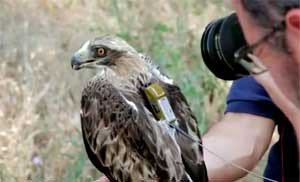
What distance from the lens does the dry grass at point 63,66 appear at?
498 centimetres

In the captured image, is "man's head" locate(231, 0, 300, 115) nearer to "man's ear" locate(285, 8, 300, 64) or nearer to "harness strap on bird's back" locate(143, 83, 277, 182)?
"man's ear" locate(285, 8, 300, 64)

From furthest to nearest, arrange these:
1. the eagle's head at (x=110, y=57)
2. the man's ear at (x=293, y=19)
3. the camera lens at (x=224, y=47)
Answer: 1. the eagle's head at (x=110, y=57)
2. the camera lens at (x=224, y=47)
3. the man's ear at (x=293, y=19)

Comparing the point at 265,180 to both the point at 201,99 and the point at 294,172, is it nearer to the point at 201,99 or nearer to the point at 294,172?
the point at 294,172

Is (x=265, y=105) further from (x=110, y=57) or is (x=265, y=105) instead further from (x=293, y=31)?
(x=293, y=31)

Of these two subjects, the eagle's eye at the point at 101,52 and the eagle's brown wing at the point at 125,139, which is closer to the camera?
the eagle's brown wing at the point at 125,139

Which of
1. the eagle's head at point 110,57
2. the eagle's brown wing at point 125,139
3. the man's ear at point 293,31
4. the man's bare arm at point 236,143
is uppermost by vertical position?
the man's ear at point 293,31

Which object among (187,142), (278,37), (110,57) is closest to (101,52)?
(110,57)

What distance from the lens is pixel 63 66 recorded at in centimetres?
583

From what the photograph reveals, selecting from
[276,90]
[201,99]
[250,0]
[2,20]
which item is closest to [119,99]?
[276,90]

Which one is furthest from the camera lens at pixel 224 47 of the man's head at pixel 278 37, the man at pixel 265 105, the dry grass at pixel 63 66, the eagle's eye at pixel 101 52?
the dry grass at pixel 63 66

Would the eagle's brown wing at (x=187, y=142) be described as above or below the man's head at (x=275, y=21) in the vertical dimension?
below

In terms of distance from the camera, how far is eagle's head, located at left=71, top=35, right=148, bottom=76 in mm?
3465

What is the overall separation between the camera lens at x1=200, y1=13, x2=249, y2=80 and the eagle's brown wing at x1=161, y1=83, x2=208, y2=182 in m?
0.36

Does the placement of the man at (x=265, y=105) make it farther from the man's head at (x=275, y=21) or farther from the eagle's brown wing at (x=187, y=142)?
the eagle's brown wing at (x=187, y=142)
